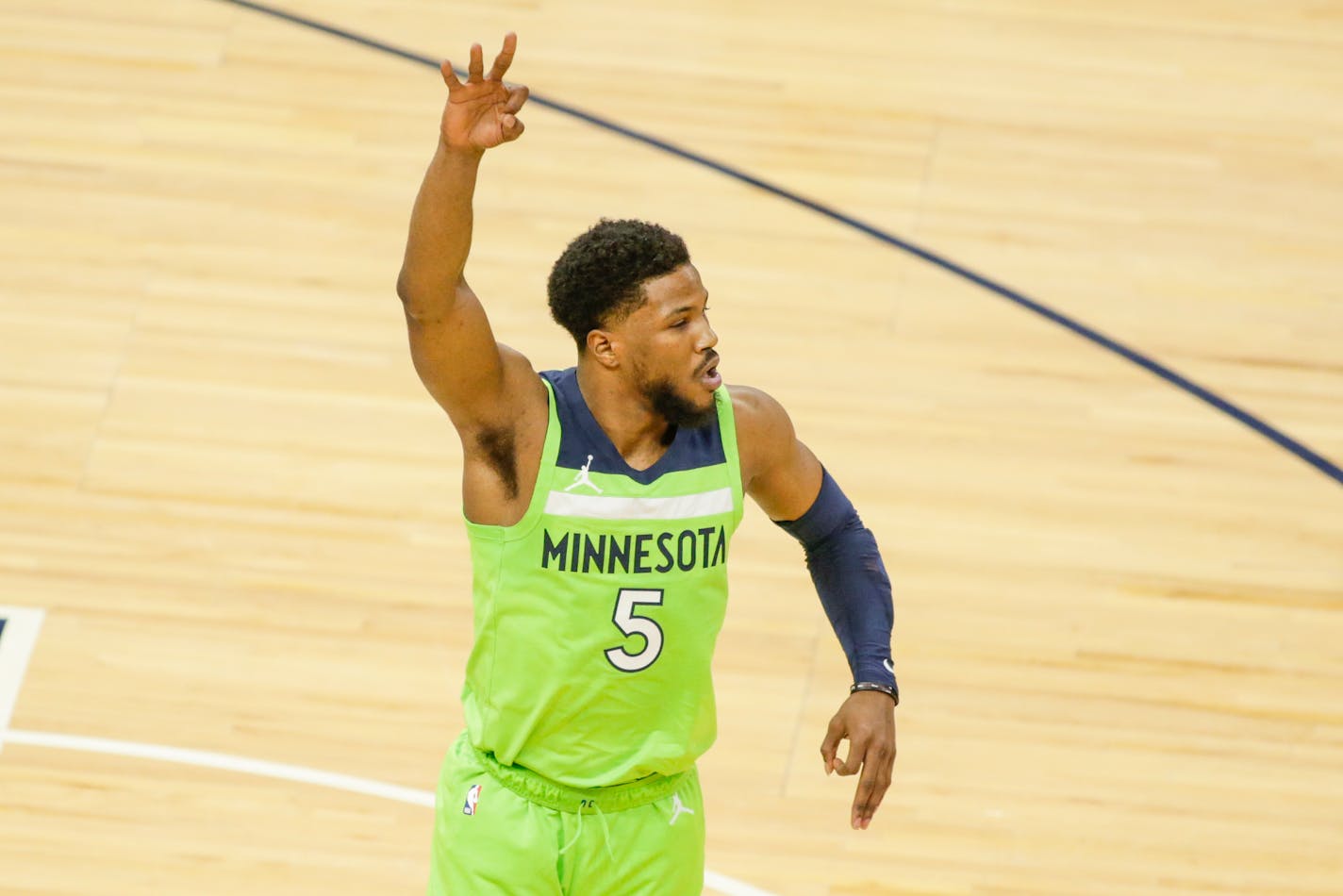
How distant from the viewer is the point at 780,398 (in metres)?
6.34

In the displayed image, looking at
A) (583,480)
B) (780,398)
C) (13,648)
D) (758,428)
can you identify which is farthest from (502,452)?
(780,398)

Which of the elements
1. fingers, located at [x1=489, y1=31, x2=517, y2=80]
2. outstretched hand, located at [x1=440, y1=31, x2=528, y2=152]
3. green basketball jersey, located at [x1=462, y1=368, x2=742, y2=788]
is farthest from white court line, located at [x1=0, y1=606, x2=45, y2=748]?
fingers, located at [x1=489, y1=31, x2=517, y2=80]

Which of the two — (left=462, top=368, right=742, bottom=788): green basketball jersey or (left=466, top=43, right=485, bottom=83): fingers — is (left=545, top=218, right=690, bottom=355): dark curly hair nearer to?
(left=462, top=368, right=742, bottom=788): green basketball jersey

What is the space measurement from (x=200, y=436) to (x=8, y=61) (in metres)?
2.33

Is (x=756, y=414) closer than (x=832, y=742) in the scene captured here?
No

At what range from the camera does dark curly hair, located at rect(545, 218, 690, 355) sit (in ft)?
10.8

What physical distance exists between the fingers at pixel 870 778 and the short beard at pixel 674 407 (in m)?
0.67

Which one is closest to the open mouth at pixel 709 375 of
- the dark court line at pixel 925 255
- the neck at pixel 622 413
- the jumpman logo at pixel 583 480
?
the neck at pixel 622 413

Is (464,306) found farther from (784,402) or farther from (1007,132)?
(1007,132)

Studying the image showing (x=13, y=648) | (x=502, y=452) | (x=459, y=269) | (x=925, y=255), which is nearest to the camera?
(x=459, y=269)

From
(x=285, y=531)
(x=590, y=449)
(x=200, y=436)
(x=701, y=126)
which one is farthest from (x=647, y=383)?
(x=701, y=126)

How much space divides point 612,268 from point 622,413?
10.7 inches

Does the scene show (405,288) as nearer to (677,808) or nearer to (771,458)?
(771,458)

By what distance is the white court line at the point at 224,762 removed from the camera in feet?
17.1
